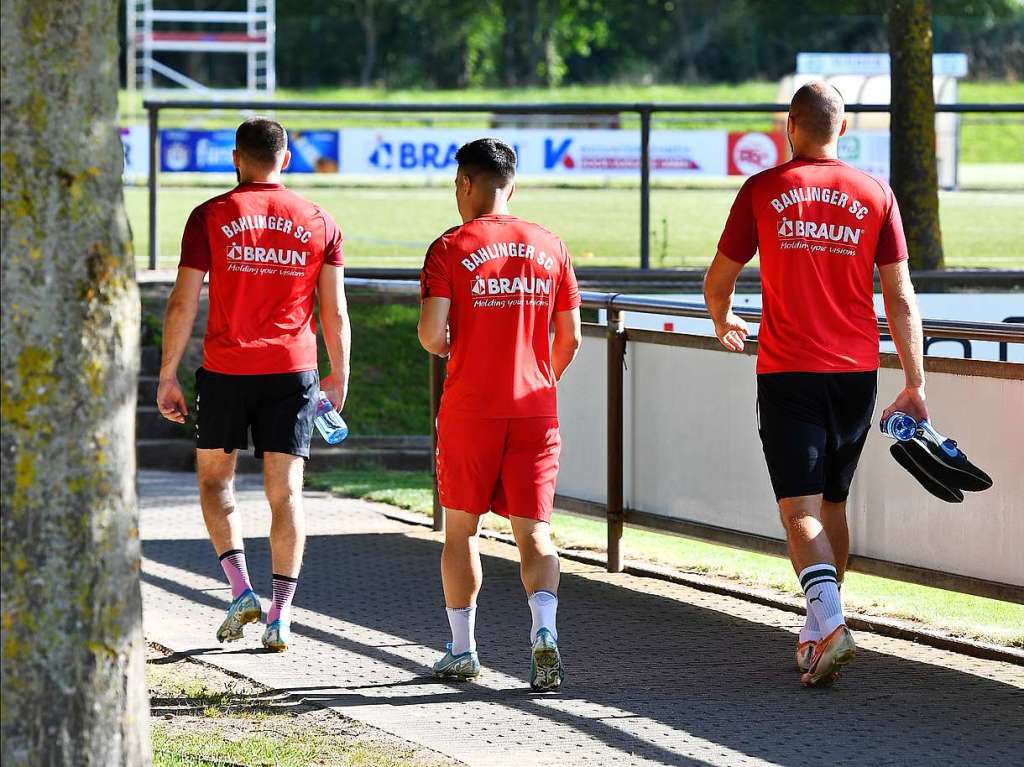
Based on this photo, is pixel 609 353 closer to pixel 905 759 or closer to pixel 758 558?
pixel 758 558

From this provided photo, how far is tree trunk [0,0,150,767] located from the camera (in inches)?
154

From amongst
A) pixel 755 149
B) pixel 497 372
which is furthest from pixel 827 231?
pixel 755 149

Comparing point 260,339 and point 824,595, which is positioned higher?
point 260,339

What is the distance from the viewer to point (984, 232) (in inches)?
604

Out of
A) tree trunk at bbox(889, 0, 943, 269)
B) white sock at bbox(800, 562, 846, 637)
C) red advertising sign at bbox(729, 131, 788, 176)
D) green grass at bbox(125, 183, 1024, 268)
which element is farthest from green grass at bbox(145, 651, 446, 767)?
red advertising sign at bbox(729, 131, 788, 176)

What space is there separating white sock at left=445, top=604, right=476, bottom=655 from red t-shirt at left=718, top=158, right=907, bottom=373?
132 cm

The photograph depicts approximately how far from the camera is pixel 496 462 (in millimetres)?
6039

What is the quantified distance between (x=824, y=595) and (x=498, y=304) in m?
1.43

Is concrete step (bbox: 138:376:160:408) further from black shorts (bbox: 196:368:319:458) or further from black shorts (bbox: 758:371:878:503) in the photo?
black shorts (bbox: 758:371:878:503)

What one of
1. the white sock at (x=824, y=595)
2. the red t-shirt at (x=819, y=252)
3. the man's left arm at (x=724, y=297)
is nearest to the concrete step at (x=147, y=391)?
the man's left arm at (x=724, y=297)

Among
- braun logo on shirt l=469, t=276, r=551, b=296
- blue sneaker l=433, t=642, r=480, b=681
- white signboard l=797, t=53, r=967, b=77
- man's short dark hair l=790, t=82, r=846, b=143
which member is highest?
white signboard l=797, t=53, r=967, b=77

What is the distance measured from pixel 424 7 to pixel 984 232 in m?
53.7

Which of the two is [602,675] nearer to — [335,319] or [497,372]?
[497,372]

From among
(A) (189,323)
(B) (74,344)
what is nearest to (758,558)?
A: (A) (189,323)
